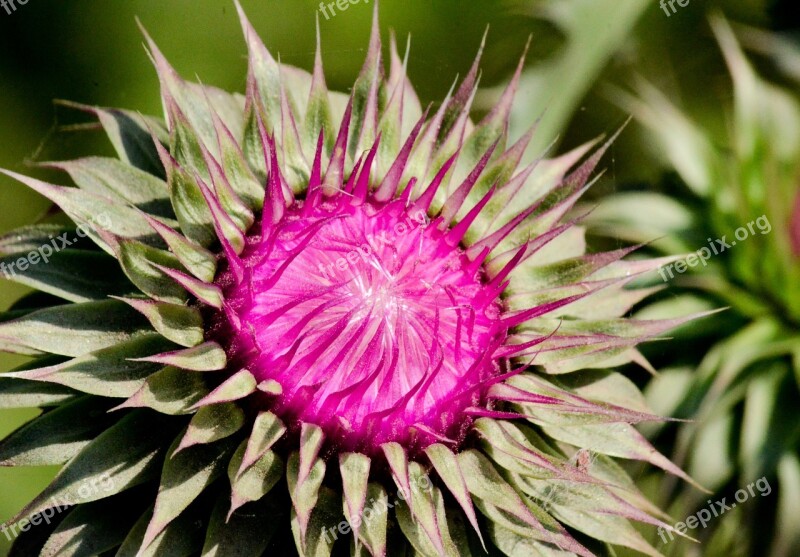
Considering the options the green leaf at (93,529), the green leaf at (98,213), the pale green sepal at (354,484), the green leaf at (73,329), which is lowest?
the green leaf at (93,529)

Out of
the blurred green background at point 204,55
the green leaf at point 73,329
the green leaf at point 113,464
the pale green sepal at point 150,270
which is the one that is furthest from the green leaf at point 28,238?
the blurred green background at point 204,55

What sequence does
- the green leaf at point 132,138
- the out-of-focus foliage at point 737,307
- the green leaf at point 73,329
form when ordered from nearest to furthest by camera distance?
1. the green leaf at point 73,329
2. the green leaf at point 132,138
3. the out-of-focus foliage at point 737,307

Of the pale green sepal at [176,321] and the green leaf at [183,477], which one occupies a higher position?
the pale green sepal at [176,321]

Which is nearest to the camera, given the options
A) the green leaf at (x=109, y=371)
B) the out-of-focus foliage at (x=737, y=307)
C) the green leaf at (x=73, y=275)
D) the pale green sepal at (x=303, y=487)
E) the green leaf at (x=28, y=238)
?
the pale green sepal at (x=303, y=487)

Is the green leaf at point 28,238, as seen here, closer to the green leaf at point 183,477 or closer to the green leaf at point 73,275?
the green leaf at point 73,275

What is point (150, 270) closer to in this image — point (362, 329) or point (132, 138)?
point (362, 329)

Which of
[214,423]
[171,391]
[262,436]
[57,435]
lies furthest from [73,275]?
[262,436]
